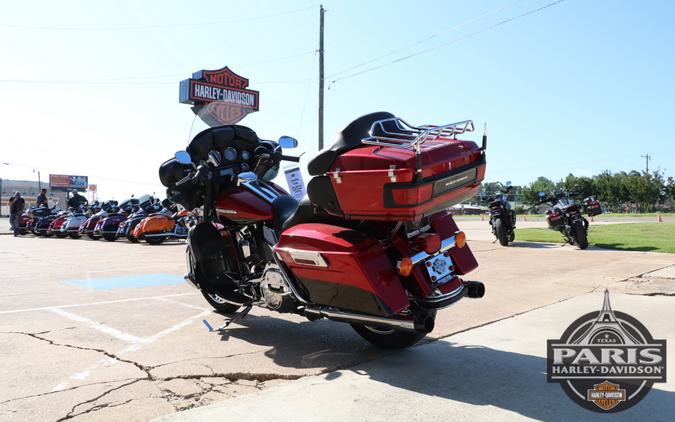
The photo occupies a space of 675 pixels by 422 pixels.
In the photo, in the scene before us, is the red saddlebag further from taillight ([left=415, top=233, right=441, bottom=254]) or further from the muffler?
the muffler

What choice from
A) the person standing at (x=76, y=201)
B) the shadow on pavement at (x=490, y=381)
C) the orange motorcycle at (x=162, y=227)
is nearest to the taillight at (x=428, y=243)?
the shadow on pavement at (x=490, y=381)

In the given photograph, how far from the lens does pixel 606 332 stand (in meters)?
3.49

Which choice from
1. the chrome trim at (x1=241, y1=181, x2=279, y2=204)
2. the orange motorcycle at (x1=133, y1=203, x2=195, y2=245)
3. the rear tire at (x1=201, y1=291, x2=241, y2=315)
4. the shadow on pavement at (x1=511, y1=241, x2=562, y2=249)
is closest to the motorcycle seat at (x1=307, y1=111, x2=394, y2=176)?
the chrome trim at (x1=241, y1=181, x2=279, y2=204)

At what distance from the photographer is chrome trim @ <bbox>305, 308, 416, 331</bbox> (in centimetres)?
331

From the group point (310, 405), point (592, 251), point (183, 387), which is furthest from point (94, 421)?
point (592, 251)

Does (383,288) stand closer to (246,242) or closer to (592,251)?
(246,242)

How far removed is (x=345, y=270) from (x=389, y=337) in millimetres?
1029

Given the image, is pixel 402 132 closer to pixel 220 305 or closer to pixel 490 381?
pixel 490 381

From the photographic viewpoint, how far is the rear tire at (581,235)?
11172 mm

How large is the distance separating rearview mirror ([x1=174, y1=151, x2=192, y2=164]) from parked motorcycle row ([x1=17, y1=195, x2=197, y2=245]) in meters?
7.47

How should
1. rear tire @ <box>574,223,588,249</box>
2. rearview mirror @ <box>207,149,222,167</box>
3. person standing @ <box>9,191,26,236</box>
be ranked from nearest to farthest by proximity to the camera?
rearview mirror @ <box>207,149,222,167</box> < rear tire @ <box>574,223,588,249</box> < person standing @ <box>9,191,26,236</box>

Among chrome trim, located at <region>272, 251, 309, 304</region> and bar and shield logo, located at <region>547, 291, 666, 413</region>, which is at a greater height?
chrome trim, located at <region>272, 251, 309, 304</region>

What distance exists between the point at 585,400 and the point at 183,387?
2.44m

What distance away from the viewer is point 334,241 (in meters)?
3.46
